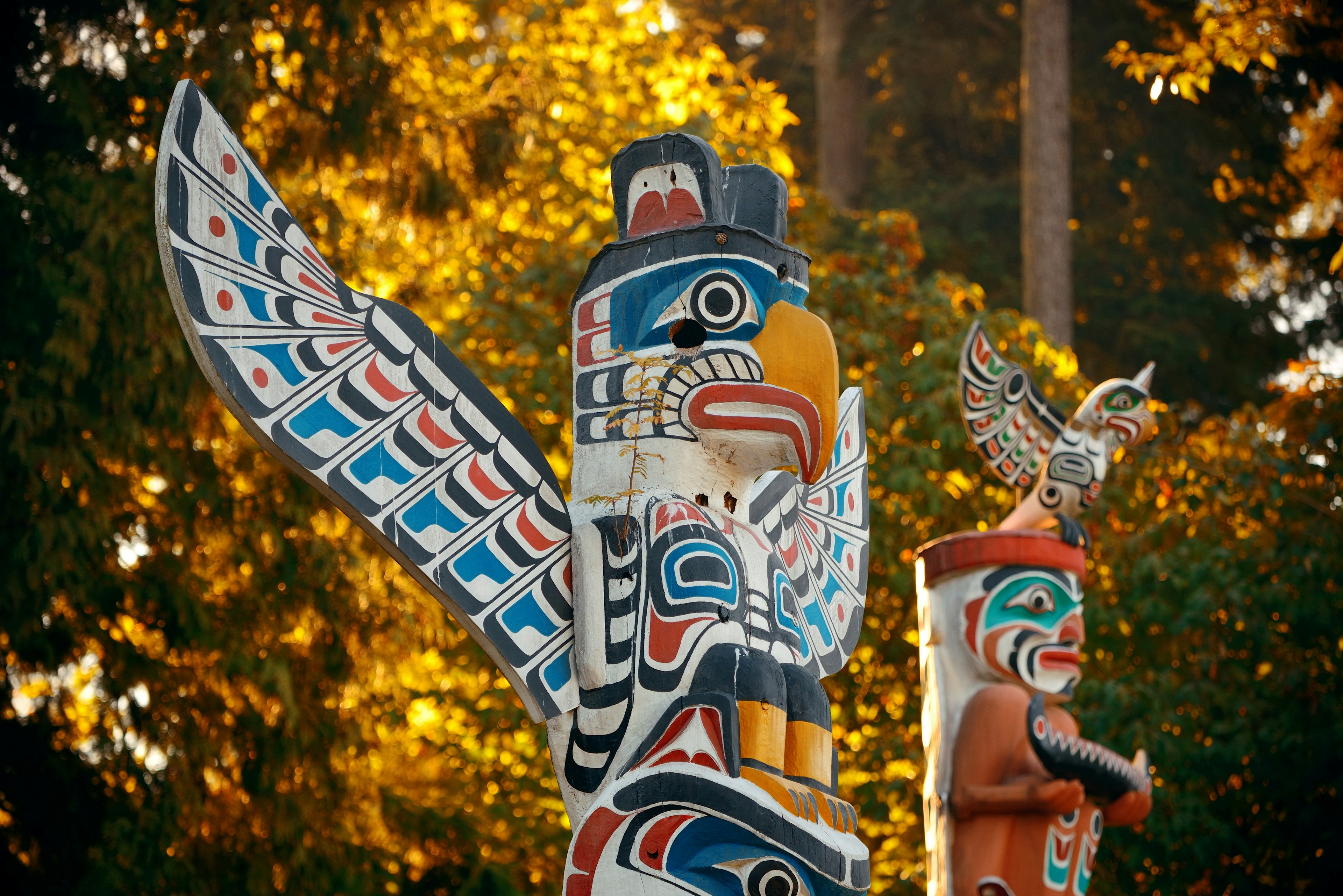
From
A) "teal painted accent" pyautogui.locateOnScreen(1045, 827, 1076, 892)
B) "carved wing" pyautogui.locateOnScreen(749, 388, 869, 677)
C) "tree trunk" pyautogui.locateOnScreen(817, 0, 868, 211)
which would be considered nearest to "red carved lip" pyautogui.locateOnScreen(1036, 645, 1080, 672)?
"teal painted accent" pyautogui.locateOnScreen(1045, 827, 1076, 892)

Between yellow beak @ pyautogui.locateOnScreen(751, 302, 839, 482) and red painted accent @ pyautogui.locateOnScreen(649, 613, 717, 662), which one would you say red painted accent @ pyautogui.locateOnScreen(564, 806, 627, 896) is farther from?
yellow beak @ pyautogui.locateOnScreen(751, 302, 839, 482)

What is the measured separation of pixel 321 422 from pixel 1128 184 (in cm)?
1458

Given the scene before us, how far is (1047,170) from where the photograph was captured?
13.6 metres

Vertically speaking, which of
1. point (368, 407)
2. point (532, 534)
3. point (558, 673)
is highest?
point (368, 407)

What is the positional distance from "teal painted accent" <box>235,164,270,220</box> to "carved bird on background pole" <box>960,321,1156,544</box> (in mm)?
4021

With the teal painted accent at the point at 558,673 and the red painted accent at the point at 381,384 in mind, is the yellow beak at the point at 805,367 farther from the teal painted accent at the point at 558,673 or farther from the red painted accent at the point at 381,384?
the red painted accent at the point at 381,384

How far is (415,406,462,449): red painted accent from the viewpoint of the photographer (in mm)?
4133

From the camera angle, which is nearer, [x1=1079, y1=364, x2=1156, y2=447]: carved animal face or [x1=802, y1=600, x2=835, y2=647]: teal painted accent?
[x1=802, y1=600, x2=835, y2=647]: teal painted accent

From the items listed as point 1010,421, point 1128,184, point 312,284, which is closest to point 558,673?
point 312,284

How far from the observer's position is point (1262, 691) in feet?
29.5

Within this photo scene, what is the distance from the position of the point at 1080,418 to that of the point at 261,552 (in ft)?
13.4

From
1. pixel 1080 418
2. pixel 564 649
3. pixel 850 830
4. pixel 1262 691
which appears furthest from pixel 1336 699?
pixel 564 649

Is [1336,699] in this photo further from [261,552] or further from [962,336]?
[261,552]

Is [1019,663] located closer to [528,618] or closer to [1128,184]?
[528,618]
